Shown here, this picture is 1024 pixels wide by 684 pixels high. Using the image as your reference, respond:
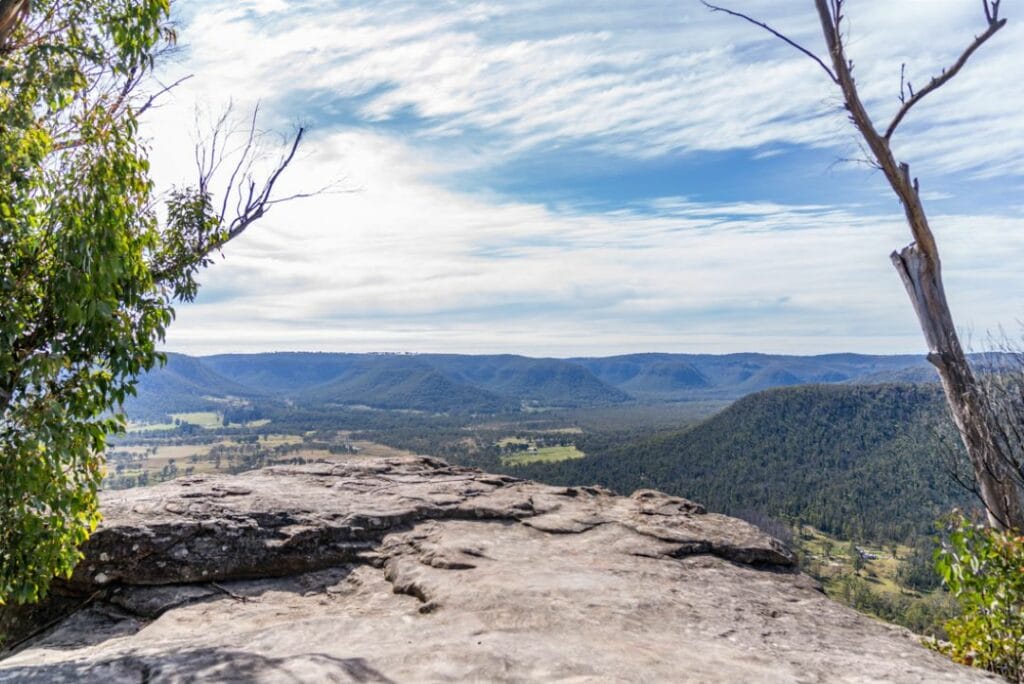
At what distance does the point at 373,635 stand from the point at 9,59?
8489 millimetres

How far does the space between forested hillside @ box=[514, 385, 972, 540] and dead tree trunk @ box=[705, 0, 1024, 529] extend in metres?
128

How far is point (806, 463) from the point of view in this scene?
175 m

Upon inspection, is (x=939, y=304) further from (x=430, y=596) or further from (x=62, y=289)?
(x=62, y=289)

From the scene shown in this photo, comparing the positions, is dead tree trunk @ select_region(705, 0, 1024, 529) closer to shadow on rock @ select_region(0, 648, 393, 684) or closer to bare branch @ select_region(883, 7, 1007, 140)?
bare branch @ select_region(883, 7, 1007, 140)

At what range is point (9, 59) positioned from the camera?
743cm

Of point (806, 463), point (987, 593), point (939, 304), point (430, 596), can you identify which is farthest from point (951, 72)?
point (806, 463)

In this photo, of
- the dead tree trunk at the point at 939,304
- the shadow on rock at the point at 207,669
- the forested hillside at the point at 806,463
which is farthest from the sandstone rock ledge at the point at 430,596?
the forested hillside at the point at 806,463

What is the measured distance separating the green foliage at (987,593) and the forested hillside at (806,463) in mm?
130641

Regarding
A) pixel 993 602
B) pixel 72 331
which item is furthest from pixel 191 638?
pixel 993 602

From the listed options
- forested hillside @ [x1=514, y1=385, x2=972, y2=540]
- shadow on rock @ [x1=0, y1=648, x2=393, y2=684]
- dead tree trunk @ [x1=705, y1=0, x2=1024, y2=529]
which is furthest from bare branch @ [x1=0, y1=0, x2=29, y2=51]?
forested hillside @ [x1=514, y1=385, x2=972, y2=540]

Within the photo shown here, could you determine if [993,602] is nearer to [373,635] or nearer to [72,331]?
[373,635]

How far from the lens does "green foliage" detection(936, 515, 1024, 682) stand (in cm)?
761

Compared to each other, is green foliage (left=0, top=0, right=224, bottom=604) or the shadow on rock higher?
green foliage (left=0, top=0, right=224, bottom=604)

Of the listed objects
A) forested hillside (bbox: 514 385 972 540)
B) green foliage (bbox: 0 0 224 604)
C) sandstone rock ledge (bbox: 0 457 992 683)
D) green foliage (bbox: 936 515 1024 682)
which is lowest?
forested hillside (bbox: 514 385 972 540)
